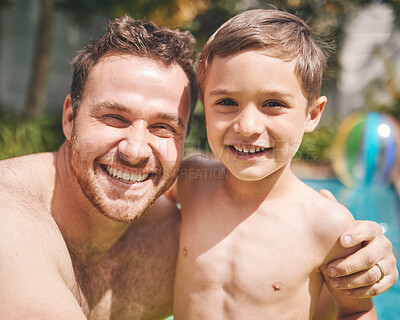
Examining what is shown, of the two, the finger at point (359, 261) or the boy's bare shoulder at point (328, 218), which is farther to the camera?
A: the boy's bare shoulder at point (328, 218)

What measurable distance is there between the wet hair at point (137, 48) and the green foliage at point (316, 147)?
330 inches

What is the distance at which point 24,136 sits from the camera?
7.83 metres

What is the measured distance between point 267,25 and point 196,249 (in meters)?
1.29

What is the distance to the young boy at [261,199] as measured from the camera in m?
2.04

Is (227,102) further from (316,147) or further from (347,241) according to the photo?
(316,147)

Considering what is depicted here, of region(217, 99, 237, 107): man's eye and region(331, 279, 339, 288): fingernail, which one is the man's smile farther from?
region(331, 279, 339, 288): fingernail

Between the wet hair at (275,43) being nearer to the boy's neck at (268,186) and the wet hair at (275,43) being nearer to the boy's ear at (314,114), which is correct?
the boy's ear at (314,114)

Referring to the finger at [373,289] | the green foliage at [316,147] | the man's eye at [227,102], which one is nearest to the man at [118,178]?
the finger at [373,289]

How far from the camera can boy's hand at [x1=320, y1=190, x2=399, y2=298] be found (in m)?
1.97

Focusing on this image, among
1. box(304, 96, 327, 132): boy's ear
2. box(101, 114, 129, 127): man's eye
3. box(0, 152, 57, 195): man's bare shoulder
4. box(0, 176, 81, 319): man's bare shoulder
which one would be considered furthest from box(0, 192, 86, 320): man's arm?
box(304, 96, 327, 132): boy's ear

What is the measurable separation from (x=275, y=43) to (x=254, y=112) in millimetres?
365

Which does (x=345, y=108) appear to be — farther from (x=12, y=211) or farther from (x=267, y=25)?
(x=12, y=211)

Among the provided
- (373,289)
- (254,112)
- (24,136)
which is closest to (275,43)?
(254,112)

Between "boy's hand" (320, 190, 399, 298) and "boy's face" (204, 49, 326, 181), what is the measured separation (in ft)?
1.71
